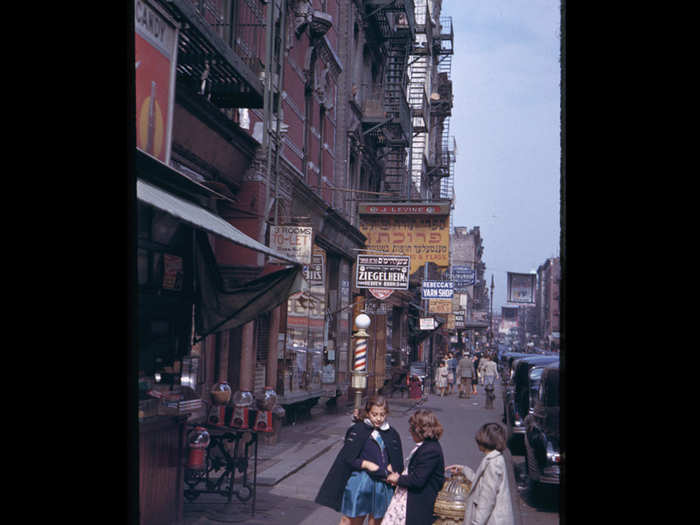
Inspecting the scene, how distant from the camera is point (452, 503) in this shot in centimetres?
633

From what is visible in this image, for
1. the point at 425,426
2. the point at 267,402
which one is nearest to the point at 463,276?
the point at 267,402

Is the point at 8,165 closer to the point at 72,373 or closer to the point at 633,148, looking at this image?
the point at 72,373

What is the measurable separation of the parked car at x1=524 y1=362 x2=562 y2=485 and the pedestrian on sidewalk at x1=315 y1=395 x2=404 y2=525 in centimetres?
370

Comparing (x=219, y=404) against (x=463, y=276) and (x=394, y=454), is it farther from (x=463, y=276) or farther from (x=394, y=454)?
(x=463, y=276)

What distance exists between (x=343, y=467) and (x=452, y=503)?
1060 millimetres

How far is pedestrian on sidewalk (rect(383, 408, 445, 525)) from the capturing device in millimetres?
6281

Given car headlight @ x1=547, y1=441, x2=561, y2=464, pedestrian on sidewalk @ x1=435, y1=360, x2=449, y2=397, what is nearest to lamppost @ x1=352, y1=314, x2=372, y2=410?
car headlight @ x1=547, y1=441, x2=561, y2=464

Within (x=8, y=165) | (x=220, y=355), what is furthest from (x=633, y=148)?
(x=220, y=355)

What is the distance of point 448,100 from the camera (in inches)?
2126

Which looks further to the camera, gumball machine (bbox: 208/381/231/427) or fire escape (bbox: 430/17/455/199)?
fire escape (bbox: 430/17/455/199)

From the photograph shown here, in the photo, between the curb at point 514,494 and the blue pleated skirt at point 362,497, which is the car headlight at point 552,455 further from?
the blue pleated skirt at point 362,497

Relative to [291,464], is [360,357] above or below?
above

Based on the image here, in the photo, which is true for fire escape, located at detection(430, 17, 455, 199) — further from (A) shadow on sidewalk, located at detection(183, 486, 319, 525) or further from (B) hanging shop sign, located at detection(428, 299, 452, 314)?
(A) shadow on sidewalk, located at detection(183, 486, 319, 525)

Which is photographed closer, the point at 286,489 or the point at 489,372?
the point at 286,489
